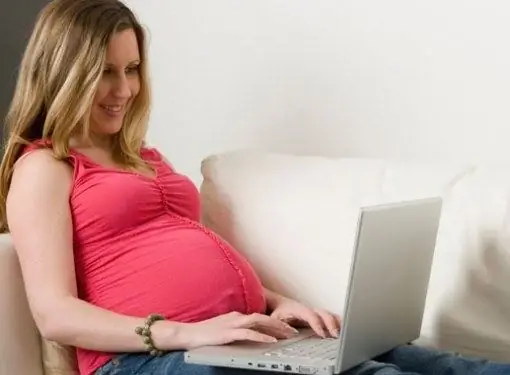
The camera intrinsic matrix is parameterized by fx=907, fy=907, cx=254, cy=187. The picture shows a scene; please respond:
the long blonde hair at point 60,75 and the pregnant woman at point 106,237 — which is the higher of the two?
the long blonde hair at point 60,75

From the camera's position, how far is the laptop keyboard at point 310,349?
4.33 ft

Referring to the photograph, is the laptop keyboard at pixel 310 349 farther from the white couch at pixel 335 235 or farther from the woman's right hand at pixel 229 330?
the white couch at pixel 335 235

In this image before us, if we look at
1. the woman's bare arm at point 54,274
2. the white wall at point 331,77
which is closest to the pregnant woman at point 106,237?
the woman's bare arm at point 54,274

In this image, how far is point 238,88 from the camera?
2.21m

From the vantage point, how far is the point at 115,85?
5.49 ft

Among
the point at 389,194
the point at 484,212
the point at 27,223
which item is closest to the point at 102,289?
the point at 27,223

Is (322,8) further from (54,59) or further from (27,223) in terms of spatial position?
(27,223)

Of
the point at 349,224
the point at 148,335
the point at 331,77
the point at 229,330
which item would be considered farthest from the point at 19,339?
the point at 331,77

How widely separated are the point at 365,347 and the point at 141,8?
1327 mm

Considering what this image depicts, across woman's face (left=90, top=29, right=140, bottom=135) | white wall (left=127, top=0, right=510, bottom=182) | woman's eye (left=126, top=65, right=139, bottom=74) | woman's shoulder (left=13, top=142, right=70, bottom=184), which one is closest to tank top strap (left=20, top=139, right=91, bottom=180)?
woman's shoulder (left=13, top=142, right=70, bottom=184)

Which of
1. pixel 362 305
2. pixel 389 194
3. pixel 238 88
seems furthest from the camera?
pixel 238 88

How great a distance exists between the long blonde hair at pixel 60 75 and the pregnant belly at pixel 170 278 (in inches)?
8.3

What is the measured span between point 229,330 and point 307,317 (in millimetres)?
235

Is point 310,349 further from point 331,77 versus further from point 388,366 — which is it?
point 331,77
